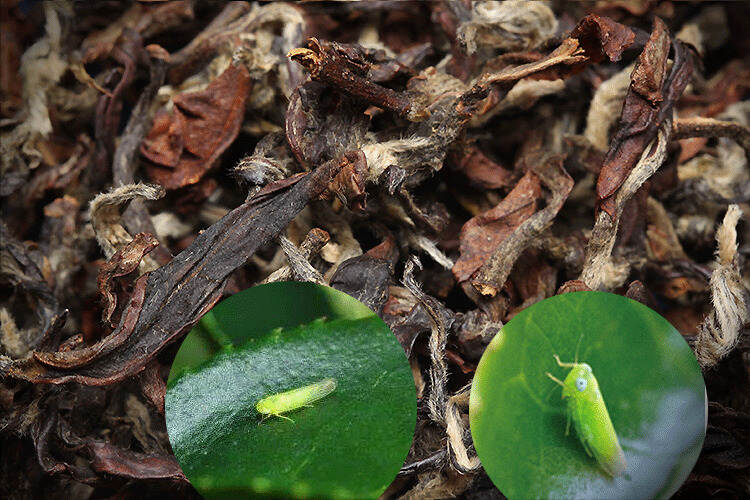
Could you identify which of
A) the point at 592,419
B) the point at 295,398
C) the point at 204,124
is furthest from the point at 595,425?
the point at 204,124

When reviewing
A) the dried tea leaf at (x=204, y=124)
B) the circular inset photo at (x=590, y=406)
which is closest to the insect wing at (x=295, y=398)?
the circular inset photo at (x=590, y=406)

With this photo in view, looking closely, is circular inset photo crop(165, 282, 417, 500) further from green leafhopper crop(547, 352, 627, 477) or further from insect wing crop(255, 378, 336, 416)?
green leafhopper crop(547, 352, 627, 477)

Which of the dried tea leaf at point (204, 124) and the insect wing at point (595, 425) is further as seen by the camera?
the dried tea leaf at point (204, 124)

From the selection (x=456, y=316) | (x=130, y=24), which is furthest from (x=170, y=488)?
(x=130, y=24)

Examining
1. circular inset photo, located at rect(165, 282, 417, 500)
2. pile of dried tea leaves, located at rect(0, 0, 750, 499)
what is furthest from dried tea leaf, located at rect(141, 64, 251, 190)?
circular inset photo, located at rect(165, 282, 417, 500)

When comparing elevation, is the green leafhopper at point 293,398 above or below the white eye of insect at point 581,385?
below

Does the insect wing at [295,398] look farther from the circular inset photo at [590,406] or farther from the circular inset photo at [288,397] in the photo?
the circular inset photo at [590,406]
